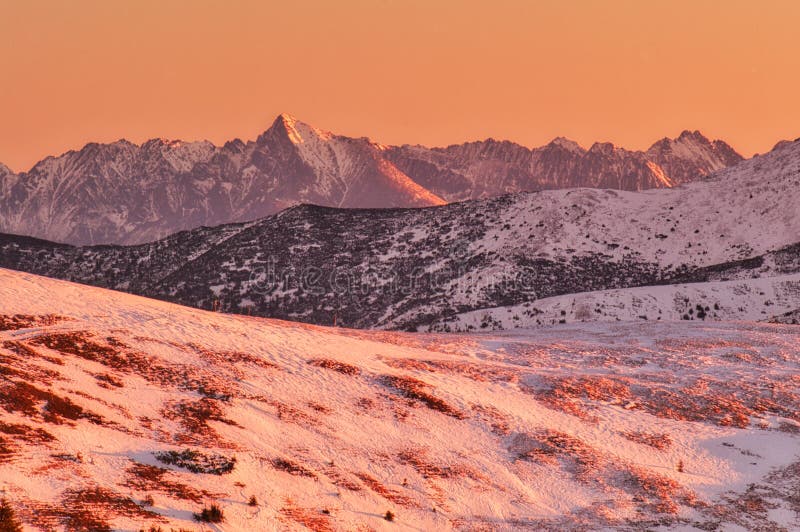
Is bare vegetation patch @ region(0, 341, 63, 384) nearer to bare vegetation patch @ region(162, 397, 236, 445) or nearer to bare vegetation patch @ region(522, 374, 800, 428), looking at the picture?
bare vegetation patch @ region(162, 397, 236, 445)

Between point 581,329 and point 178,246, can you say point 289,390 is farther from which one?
point 178,246

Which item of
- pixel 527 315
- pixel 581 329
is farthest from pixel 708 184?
pixel 581 329

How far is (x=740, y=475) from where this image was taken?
133 feet

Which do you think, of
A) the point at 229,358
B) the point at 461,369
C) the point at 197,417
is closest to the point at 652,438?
the point at 461,369

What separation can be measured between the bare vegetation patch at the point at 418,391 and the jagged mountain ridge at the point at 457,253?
249 feet

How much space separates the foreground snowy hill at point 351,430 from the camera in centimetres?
2892

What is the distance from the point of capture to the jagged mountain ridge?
459 ft

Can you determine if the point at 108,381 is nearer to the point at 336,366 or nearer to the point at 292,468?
the point at 292,468

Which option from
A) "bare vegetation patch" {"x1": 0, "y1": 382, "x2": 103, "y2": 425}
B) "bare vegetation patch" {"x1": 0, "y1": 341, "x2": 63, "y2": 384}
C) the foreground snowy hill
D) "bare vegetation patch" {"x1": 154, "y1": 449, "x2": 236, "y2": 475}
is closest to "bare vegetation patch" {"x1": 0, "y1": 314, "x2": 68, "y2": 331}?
the foreground snowy hill

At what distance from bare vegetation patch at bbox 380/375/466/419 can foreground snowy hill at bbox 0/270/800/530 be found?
0.46 feet

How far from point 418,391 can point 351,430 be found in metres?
7.08

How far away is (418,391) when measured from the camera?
44.6 m

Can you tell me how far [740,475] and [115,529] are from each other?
28.3 meters

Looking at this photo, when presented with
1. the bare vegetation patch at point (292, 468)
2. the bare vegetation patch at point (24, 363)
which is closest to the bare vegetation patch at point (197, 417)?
the bare vegetation patch at point (292, 468)
